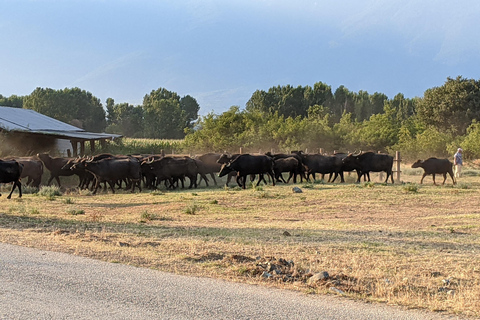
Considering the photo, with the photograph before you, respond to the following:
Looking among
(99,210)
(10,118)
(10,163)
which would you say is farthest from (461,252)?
(10,118)

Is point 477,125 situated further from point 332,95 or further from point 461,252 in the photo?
point 332,95

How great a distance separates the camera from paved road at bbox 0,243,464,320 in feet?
22.2

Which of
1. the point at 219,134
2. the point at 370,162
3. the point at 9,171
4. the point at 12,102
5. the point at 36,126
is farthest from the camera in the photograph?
the point at 12,102

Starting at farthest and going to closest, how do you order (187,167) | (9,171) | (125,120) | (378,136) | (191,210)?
(125,120), (378,136), (187,167), (9,171), (191,210)

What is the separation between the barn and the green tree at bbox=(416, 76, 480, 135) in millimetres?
36554

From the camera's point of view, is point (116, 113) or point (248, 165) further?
point (116, 113)

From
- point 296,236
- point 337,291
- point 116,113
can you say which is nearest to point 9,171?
point 296,236

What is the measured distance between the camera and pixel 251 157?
29.7m

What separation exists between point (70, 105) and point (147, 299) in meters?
104

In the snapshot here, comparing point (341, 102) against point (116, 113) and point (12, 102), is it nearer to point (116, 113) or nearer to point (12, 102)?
point (116, 113)

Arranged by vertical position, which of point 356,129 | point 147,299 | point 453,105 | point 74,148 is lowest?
point 147,299

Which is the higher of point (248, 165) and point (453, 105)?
point (453, 105)

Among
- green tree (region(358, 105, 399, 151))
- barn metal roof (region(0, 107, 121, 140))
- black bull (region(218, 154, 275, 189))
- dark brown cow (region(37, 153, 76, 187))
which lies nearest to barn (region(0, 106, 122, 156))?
barn metal roof (region(0, 107, 121, 140))

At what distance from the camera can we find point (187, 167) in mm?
30969
